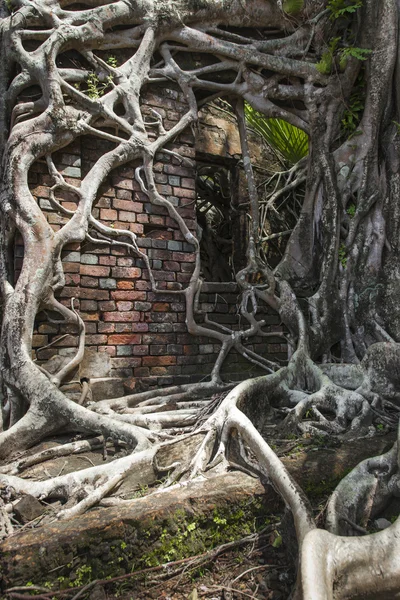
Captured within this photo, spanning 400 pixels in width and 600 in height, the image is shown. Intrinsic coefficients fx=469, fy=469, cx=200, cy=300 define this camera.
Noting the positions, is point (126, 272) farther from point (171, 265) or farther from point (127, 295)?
point (171, 265)

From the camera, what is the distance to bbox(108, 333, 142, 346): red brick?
3.50m

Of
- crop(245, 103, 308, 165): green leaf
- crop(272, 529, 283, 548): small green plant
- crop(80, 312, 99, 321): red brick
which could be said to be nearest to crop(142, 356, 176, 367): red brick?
crop(80, 312, 99, 321): red brick

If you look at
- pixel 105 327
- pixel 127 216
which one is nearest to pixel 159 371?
pixel 105 327

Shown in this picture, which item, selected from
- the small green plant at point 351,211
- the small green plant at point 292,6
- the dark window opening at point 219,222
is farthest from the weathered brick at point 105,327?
the small green plant at point 292,6

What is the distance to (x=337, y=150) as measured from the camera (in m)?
4.30

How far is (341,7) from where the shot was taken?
425 cm

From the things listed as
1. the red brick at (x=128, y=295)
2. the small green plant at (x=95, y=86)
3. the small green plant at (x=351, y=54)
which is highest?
the small green plant at (x=351, y=54)

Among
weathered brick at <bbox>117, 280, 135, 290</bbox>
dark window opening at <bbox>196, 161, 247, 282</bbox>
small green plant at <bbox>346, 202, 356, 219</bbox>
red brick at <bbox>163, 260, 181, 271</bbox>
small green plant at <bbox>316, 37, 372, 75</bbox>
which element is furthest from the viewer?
dark window opening at <bbox>196, 161, 247, 282</bbox>

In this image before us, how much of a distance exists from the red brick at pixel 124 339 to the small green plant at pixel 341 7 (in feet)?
10.9

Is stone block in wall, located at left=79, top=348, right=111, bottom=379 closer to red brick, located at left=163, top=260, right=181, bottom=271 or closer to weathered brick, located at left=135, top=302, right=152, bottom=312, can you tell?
weathered brick, located at left=135, top=302, right=152, bottom=312

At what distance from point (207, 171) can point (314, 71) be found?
6.70ft

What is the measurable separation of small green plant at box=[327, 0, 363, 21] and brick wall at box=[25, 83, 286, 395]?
1.60m

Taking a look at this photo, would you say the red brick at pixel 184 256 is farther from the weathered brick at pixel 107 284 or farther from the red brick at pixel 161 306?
the weathered brick at pixel 107 284

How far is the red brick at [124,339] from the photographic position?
3502mm
